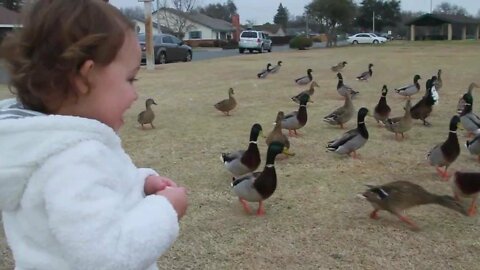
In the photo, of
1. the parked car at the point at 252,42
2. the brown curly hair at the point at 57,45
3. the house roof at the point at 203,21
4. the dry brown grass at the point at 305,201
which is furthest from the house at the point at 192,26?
the brown curly hair at the point at 57,45

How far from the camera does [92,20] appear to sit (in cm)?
113

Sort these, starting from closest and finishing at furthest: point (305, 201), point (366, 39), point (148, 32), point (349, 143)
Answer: point (305, 201), point (349, 143), point (148, 32), point (366, 39)

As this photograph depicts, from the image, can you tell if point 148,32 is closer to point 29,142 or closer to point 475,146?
point 475,146

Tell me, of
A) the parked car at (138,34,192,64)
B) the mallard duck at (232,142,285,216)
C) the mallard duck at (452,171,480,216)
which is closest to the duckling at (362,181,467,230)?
the mallard duck at (452,171,480,216)

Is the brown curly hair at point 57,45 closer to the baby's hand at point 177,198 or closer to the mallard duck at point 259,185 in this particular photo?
the baby's hand at point 177,198

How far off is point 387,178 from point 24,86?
4686 mm

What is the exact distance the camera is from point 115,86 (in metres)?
1.20

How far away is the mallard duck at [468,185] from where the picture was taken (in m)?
4.23

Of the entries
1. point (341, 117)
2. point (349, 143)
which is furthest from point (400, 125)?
point (349, 143)

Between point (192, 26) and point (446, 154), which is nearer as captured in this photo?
point (446, 154)

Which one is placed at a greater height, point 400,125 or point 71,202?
point 71,202

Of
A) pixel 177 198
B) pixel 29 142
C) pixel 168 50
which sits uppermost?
pixel 168 50

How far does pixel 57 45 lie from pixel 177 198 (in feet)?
1.40

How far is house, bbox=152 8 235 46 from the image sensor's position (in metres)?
67.0
